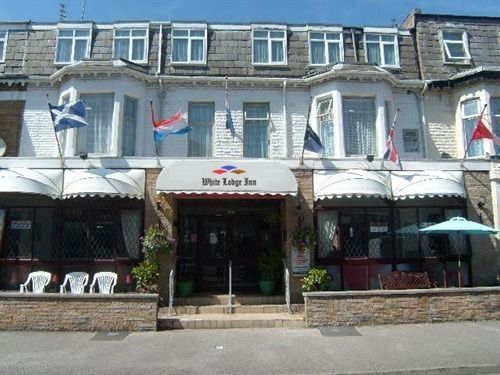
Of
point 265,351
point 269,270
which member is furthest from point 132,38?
point 265,351

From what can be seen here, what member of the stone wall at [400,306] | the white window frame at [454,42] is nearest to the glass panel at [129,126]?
the stone wall at [400,306]

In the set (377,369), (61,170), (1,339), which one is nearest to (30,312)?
(1,339)

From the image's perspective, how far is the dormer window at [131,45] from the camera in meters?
16.7

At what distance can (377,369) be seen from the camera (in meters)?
7.58

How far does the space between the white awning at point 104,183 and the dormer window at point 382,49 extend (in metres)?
10.2

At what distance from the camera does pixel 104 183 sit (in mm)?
12453

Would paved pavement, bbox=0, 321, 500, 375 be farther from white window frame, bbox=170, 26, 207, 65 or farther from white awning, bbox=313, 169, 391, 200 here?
white window frame, bbox=170, 26, 207, 65

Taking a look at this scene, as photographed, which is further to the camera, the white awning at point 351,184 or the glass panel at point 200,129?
the glass panel at point 200,129

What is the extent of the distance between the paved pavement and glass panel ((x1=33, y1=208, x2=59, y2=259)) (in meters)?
3.22

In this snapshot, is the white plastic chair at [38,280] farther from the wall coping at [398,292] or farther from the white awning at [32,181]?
the wall coping at [398,292]

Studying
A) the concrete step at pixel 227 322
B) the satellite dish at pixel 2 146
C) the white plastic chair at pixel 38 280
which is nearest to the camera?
the concrete step at pixel 227 322

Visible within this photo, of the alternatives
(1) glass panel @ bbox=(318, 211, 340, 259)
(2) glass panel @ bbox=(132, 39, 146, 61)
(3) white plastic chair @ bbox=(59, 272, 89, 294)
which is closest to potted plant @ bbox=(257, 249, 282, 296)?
(1) glass panel @ bbox=(318, 211, 340, 259)

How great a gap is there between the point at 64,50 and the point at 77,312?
10.8 meters

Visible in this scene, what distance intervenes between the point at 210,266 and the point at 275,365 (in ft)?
22.5
